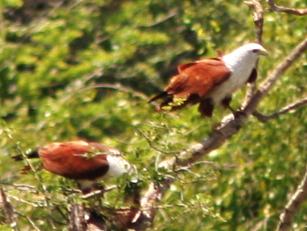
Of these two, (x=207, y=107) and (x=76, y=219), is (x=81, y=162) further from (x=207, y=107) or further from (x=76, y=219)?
(x=207, y=107)

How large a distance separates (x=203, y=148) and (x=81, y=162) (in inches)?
19.0

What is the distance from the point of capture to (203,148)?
16.1 feet

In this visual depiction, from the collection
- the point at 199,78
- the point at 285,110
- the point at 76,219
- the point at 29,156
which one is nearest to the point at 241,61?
the point at 199,78

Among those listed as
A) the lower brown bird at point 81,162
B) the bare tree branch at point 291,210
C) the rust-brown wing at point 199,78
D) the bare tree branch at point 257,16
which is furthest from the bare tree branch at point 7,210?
the rust-brown wing at point 199,78

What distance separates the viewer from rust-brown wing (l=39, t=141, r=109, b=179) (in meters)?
4.94

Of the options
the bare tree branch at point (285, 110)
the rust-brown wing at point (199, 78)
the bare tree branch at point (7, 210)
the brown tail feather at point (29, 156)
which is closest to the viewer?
the bare tree branch at point (7, 210)

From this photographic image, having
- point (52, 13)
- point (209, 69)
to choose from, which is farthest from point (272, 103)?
point (52, 13)

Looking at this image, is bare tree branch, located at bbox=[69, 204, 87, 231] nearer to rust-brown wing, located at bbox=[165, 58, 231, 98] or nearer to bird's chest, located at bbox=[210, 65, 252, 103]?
rust-brown wing, located at bbox=[165, 58, 231, 98]

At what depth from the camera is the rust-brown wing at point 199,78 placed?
5.65 meters

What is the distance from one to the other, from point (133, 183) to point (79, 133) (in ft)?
13.3

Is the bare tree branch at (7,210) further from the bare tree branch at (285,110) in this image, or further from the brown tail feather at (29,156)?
the bare tree branch at (285,110)

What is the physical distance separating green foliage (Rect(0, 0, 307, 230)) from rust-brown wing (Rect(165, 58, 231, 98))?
6.9 inches

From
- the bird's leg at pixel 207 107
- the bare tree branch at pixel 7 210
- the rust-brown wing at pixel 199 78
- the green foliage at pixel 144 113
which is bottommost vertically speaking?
the green foliage at pixel 144 113

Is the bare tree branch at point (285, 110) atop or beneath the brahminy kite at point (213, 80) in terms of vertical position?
atop
